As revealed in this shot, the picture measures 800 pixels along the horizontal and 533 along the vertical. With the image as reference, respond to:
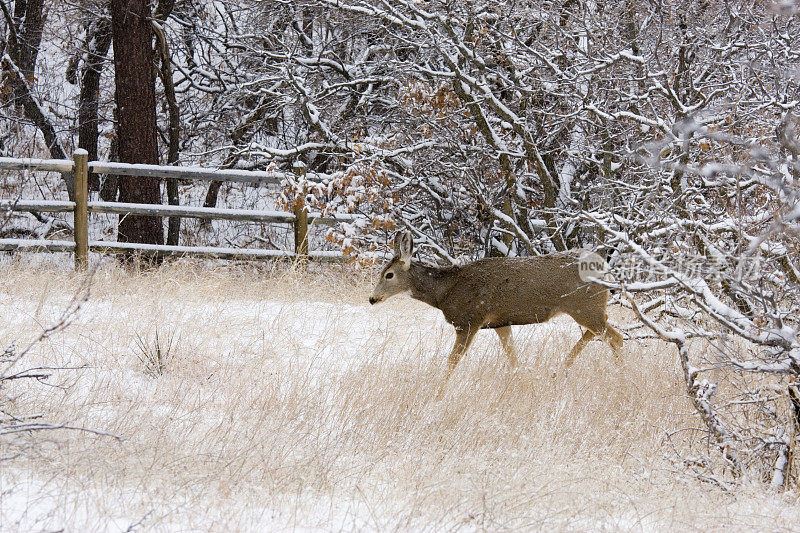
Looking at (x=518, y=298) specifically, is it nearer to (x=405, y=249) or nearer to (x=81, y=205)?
(x=405, y=249)

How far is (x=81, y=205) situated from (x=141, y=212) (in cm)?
72

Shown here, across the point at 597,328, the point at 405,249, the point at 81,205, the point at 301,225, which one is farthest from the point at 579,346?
the point at 81,205

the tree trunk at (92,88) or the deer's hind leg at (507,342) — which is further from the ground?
the tree trunk at (92,88)

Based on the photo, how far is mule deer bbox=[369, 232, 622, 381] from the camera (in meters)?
6.90

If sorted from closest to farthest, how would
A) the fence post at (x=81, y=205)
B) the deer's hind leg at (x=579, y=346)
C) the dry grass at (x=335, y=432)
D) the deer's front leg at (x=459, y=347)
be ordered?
the dry grass at (x=335, y=432) < the deer's front leg at (x=459, y=347) < the deer's hind leg at (x=579, y=346) < the fence post at (x=81, y=205)

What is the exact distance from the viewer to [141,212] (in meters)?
11.1

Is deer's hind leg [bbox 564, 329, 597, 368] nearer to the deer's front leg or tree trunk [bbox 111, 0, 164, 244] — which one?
the deer's front leg

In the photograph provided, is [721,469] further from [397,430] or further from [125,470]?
[125,470]

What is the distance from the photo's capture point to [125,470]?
4.13 metres

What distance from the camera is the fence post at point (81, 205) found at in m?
10.7

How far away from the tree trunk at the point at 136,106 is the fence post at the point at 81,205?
180cm

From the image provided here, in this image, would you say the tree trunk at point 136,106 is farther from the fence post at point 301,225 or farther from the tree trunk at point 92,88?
the tree trunk at point 92,88

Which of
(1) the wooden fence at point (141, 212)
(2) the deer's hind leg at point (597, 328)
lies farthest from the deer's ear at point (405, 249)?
(1) the wooden fence at point (141, 212)

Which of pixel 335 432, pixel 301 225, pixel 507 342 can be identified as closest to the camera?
pixel 335 432
